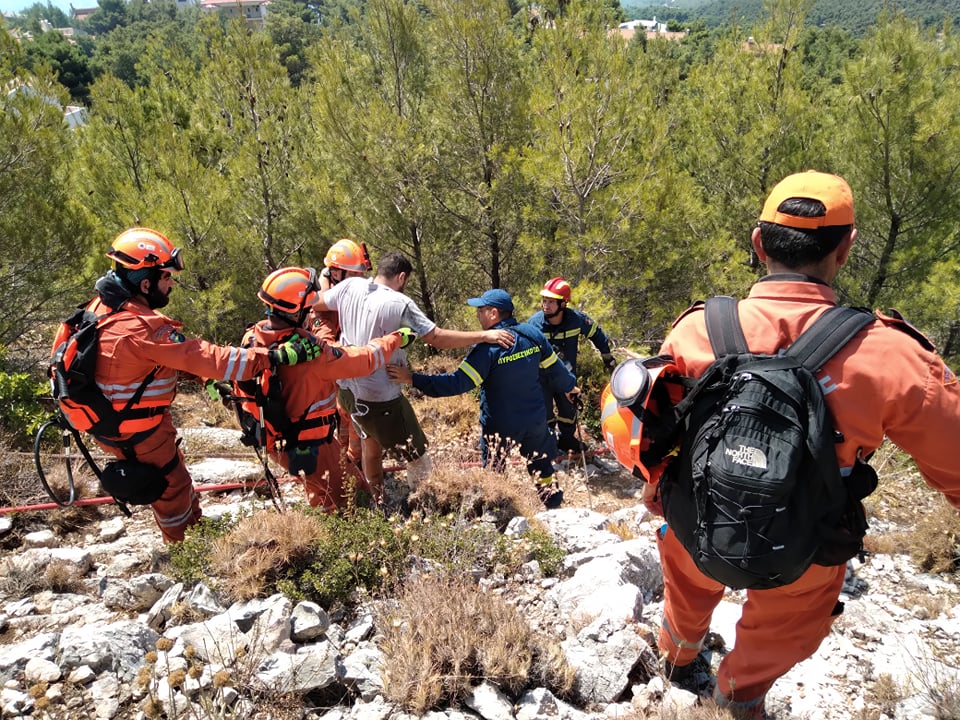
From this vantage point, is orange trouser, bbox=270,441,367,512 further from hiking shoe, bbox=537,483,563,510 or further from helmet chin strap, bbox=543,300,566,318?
helmet chin strap, bbox=543,300,566,318

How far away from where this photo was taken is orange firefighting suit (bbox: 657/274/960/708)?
1465mm

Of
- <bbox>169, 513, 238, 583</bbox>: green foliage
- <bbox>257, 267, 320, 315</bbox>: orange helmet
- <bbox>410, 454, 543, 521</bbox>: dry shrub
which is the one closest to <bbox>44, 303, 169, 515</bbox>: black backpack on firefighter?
<bbox>169, 513, 238, 583</bbox>: green foliage

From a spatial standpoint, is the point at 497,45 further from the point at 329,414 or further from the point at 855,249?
the point at 855,249

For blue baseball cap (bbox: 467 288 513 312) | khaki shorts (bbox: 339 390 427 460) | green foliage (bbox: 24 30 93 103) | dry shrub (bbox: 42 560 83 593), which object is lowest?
dry shrub (bbox: 42 560 83 593)

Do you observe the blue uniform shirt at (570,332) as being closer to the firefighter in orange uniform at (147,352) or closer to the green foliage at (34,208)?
the firefighter in orange uniform at (147,352)

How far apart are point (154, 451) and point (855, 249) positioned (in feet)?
32.2

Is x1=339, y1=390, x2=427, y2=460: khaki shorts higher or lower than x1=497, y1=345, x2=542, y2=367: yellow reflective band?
lower

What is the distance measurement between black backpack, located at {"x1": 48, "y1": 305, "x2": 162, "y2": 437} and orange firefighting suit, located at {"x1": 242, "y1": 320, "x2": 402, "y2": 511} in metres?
0.67

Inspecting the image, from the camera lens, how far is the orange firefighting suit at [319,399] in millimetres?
3131

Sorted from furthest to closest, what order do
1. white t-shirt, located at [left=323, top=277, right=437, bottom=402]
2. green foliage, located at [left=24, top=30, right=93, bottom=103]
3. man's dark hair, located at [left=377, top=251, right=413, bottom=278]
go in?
1. green foliage, located at [left=24, top=30, right=93, bottom=103]
2. man's dark hair, located at [left=377, top=251, right=413, bottom=278]
3. white t-shirt, located at [left=323, top=277, right=437, bottom=402]

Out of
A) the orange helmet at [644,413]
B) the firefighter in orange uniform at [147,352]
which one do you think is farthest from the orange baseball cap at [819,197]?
the firefighter in orange uniform at [147,352]

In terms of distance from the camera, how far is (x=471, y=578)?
8.52 ft

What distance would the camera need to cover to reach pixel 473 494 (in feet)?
11.6

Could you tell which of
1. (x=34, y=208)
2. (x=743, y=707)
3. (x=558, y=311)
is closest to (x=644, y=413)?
(x=743, y=707)
